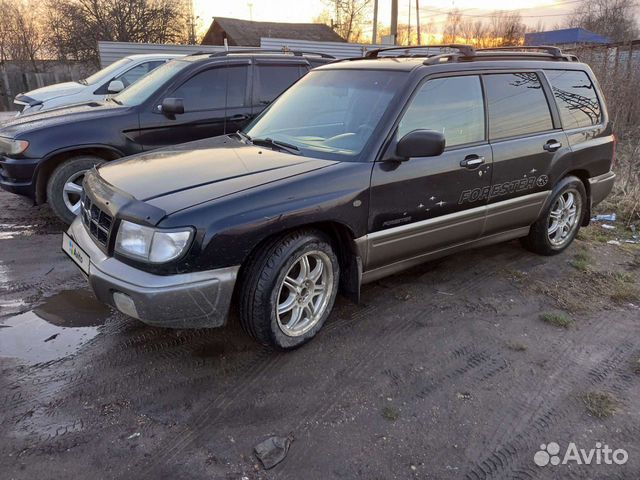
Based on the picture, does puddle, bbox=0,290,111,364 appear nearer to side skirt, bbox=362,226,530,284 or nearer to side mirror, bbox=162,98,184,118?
side skirt, bbox=362,226,530,284

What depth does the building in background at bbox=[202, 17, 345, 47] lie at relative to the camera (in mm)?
35144

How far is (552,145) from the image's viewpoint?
444 centimetres

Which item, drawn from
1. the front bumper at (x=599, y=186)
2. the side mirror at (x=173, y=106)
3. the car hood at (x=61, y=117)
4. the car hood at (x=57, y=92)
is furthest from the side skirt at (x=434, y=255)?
the car hood at (x=57, y=92)

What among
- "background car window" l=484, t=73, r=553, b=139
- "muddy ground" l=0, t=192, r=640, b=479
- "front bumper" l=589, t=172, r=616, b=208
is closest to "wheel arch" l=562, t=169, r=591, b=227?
"front bumper" l=589, t=172, r=616, b=208

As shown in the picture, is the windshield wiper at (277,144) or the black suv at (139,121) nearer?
the windshield wiper at (277,144)

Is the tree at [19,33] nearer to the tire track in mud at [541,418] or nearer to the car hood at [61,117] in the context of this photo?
the car hood at [61,117]

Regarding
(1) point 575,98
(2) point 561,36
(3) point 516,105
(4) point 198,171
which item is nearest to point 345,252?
(4) point 198,171

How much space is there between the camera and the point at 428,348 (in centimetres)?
337

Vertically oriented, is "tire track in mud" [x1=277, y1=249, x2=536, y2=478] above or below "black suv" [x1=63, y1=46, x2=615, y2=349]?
below

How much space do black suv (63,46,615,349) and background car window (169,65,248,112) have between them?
1.97 m

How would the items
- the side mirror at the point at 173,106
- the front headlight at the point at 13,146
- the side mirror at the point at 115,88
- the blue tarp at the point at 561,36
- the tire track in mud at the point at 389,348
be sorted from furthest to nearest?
the blue tarp at the point at 561,36
the side mirror at the point at 115,88
the side mirror at the point at 173,106
the front headlight at the point at 13,146
the tire track in mud at the point at 389,348

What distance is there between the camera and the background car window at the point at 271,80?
6309 millimetres

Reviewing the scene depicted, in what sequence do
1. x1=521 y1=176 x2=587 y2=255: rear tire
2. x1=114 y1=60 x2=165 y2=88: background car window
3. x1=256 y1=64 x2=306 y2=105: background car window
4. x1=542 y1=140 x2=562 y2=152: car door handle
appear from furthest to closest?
x1=114 y1=60 x2=165 y2=88: background car window
x1=256 y1=64 x2=306 y2=105: background car window
x1=521 y1=176 x2=587 y2=255: rear tire
x1=542 y1=140 x2=562 y2=152: car door handle

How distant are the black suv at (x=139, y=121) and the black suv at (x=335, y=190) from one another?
1930 millimetres
